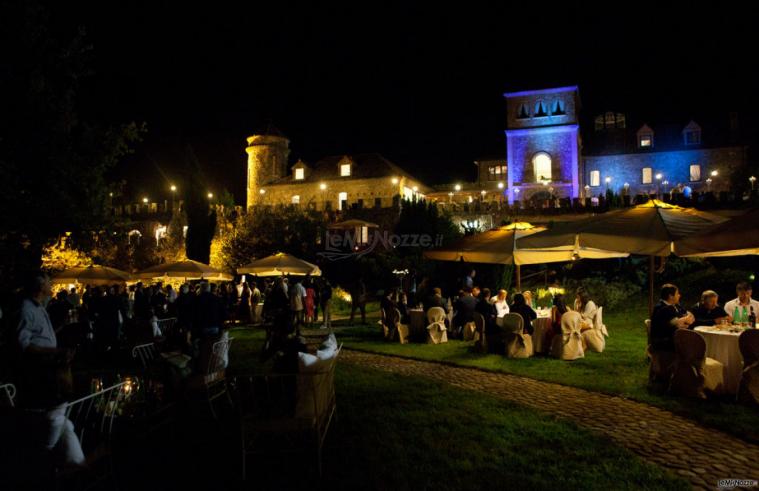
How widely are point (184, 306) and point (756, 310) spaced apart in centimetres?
940

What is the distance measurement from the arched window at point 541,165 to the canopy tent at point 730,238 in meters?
33.0

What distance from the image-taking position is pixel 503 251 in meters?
10.3

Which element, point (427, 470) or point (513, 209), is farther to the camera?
point (513, 209)

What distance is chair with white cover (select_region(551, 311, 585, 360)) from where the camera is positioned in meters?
9.52

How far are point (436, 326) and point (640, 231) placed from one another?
554cm

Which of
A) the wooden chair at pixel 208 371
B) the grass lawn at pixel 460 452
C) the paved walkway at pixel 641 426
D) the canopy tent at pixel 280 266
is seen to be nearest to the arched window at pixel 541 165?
the canopy tent at pixel 280 266

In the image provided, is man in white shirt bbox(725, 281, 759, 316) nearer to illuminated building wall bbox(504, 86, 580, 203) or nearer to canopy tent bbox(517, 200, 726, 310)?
canopy tent bbox(517, 200, 726, 310)

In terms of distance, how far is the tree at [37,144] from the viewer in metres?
8.71

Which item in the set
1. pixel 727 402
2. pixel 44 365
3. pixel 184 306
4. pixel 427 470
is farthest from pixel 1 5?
pixel 727 402

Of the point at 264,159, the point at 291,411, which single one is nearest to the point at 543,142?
the point at 264,159

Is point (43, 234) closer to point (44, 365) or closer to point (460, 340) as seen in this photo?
point (44, 365)

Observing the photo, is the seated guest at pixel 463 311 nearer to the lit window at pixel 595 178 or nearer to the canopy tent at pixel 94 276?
the canopy tent at pixel 94 276

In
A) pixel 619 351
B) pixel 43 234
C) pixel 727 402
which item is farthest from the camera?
pixel 619 351

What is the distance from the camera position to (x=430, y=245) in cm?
2545
